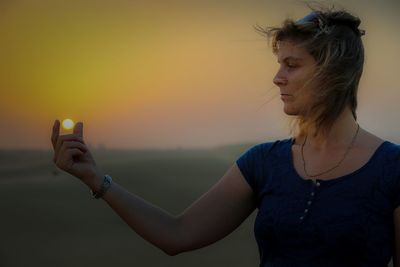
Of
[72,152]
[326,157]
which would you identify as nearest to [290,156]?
[326,157]

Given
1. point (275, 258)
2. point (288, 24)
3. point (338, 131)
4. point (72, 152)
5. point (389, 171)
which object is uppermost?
point (288, 24)

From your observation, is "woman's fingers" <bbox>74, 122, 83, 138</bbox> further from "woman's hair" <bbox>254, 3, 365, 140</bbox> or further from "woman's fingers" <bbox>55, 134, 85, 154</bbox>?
"woman's hair" <bbox>254, 3, 365, 140</bbox>

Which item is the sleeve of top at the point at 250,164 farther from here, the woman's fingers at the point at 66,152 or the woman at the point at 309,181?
the woman's fingers at the point at 66,152

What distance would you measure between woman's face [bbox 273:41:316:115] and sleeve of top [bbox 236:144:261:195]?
169mm

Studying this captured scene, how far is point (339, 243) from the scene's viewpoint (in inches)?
53.4

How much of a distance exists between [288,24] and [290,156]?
318 mm

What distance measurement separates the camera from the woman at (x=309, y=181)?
1.37 meters

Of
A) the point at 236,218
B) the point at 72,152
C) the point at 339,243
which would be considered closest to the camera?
the point at 339,243

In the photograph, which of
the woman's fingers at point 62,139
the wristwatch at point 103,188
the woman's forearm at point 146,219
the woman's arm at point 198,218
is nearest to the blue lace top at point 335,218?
the woman's arm at point 198,218

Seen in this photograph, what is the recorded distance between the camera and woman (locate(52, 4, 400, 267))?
1.37m

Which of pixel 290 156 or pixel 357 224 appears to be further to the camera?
pixel 290 156

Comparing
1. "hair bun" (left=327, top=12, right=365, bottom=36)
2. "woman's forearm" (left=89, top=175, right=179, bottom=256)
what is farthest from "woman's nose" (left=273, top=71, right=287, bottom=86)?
"woman's forearm" (left=89, top=175, right=179, bottom=256)

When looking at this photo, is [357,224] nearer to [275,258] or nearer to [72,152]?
[275,258]

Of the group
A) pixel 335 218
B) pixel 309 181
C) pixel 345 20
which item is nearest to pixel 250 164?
pixel 309 181
